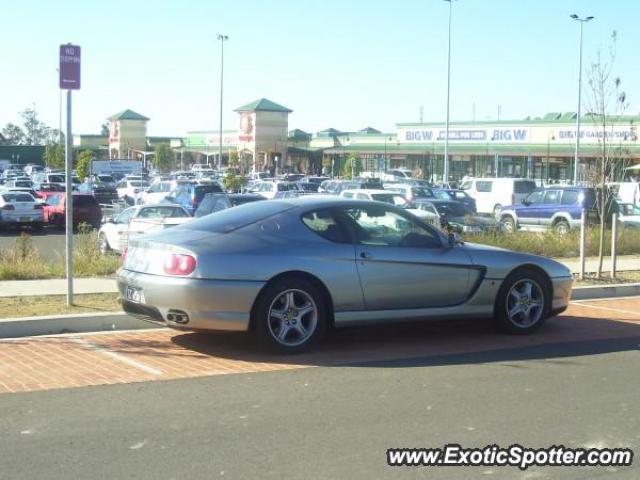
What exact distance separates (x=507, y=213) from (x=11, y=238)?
16.2 metres

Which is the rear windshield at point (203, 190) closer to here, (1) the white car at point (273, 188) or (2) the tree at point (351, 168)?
(1) the white car at point (273, 188)

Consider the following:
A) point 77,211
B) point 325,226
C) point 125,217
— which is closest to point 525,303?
point 325,226

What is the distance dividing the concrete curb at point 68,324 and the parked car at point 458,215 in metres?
13.1

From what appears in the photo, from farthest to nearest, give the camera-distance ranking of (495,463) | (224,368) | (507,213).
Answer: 1. (507,213)
2. (224,368)
3. (495,463)

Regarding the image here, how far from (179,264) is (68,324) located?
2218 millimetres

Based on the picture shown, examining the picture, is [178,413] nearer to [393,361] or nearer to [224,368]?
[224,368]

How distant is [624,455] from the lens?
546 cm

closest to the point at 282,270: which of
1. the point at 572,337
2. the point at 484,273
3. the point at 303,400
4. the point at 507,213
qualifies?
the point at 303,400

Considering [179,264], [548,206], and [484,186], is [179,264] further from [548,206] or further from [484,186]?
[484,186]

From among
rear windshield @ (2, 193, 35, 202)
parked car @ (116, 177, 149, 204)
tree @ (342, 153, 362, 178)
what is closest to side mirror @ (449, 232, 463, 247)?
rear windshield @ (2, 193, 35, 202)

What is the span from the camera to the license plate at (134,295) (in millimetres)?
8305

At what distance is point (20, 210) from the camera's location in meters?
31.4

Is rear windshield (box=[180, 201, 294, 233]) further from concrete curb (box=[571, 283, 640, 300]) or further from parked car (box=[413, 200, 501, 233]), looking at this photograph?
parked car (box=[413, 200, 501, 233])

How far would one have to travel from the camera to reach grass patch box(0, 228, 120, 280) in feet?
44.1
